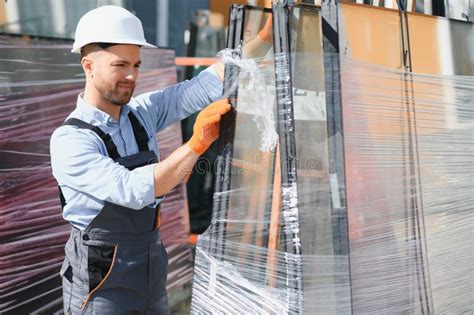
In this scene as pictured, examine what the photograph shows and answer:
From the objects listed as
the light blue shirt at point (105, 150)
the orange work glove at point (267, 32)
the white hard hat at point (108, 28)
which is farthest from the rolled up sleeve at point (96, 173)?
the orange work glove at point (267, 32)

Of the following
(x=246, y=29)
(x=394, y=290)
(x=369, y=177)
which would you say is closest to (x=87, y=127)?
(x=246, y=29)

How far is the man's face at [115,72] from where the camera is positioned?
1944 millimetres

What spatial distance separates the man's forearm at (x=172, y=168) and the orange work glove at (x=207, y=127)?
0.09ft

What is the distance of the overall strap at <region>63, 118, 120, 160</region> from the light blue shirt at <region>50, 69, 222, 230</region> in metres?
0.01

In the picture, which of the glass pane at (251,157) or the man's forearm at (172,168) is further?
the glass pane at (251,157)

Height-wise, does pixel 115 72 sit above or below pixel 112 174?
above

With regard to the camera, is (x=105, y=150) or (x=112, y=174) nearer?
(x=112, y=174)

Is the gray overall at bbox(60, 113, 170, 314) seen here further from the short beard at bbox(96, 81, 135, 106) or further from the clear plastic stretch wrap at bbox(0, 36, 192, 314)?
the clear plastic stretch wrap at bbox(0, 36, 192, 314)

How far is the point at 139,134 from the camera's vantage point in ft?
6.87

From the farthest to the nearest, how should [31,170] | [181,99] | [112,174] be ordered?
[31,170], [181,99], [112,174]

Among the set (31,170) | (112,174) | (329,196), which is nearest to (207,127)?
(112,174)

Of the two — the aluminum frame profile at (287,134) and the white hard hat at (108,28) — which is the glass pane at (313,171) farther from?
the white hard hat at (108,28)

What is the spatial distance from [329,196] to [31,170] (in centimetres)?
144

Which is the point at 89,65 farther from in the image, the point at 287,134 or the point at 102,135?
the point at 287,134
